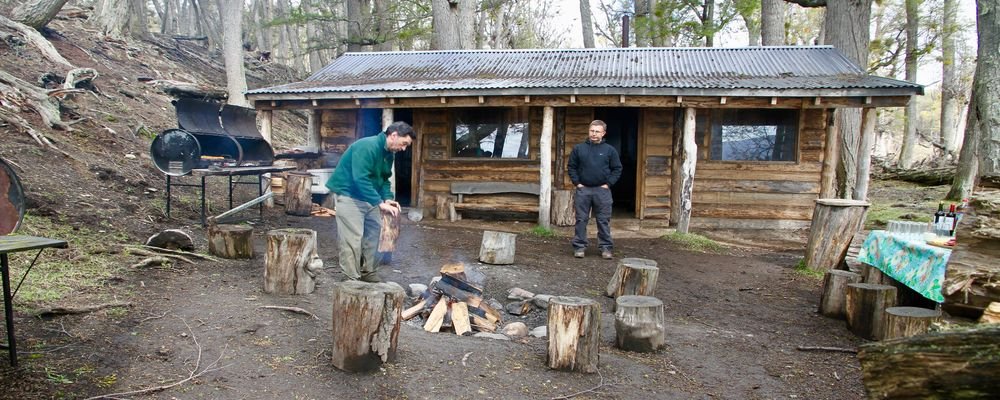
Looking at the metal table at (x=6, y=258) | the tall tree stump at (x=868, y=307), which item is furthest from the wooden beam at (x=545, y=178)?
the metal table at (x=6, y=258)

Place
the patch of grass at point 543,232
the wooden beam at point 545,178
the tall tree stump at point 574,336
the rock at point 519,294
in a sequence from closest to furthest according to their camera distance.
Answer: the tall tree stump at point 574,336 < the rock at point 519,294 < the patch of grass at point 543,232 < the wooden beam at point 545,178

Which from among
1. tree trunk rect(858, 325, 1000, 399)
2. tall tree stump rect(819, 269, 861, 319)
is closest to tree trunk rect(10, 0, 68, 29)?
tall tree stump rect(819, 269, 861, 319)

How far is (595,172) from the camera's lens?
7926 mm

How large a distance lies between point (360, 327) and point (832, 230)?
5.97 meters

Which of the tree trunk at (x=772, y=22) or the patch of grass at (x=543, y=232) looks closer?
the patch of grass at (x=543, y=232)

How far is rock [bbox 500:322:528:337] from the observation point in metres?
5.26

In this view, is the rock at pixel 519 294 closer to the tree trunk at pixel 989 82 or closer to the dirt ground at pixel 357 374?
the dirt ground at pixel 357 374

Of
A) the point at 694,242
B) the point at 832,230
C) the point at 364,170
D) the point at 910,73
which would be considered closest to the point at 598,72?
the point at 694,242

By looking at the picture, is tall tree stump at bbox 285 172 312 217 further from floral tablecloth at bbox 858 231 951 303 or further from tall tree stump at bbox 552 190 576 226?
floral tablecloth at bbox 858 231 951 303

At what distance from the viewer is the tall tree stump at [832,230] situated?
7008 mm

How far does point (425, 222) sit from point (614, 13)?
1917cm

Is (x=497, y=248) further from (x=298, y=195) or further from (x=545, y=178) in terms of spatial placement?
(x=298, y=195)

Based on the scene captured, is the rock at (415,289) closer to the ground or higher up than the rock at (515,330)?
higher up

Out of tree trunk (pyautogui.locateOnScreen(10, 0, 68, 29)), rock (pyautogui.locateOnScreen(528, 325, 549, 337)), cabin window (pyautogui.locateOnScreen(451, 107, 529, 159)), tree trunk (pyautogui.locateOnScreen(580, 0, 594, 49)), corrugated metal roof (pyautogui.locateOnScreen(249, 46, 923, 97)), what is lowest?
rock (pyautogui.locateOnScreen(528, 325, 549, 337))
